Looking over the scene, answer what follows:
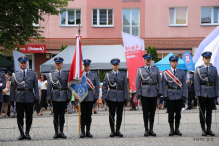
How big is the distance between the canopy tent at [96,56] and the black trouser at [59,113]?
11.9 meters

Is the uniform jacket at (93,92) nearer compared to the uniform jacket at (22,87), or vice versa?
the uniform jacket at (22,87)

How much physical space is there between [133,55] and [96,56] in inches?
253

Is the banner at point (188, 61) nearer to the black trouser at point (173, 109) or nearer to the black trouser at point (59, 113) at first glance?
the black trouser at point (173, 109)

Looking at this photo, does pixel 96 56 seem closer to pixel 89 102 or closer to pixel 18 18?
pixel 18 18

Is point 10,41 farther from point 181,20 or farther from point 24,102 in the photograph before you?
point 181,20

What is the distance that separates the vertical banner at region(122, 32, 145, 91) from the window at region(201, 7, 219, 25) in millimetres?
15056

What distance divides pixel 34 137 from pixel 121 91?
2.58m

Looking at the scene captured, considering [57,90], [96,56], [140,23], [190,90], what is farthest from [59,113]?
[140,23]

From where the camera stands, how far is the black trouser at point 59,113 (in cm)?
987

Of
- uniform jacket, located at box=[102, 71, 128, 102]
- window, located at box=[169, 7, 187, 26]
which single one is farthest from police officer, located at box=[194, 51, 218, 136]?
window, located at box=[169, 7, 187, 26]

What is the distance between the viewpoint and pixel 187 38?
30.4 m

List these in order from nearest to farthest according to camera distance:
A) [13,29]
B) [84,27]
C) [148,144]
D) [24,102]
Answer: [148,144] < [24,102] < [13,29] < [84,27]

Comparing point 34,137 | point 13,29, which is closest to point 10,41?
point 13,29

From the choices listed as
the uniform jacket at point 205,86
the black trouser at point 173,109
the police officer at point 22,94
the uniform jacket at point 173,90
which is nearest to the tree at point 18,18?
the police officer at point 22,94
